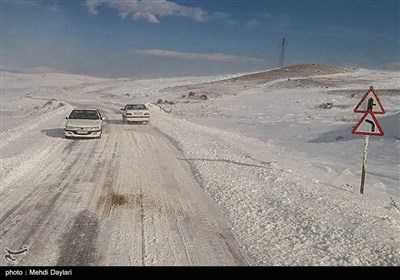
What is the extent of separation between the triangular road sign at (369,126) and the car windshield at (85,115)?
13.5 meters

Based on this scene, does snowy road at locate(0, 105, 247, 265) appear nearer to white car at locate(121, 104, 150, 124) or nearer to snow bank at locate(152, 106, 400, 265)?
snow bank at locate(152, 106, 400, 265)

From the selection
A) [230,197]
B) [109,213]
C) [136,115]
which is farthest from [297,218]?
[136,115]

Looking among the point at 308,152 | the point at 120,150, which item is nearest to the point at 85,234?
the point at 120,150

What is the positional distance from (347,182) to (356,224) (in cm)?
505

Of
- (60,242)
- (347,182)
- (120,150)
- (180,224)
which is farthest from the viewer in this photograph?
(120,150)

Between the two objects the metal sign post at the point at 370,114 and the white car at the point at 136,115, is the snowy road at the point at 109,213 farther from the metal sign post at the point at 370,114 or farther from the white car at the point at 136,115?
the white car at the point at 136,115

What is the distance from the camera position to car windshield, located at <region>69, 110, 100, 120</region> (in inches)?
738

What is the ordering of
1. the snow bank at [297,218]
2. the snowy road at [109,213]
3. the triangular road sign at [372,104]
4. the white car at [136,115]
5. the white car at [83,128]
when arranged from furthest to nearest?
the white car at [136,115]
the white car at [83,128]
the triangular road sign at [372,104]
the snow bank at [297,218]
the snowy road at [109,213]

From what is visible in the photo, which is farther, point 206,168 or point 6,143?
point 6,143

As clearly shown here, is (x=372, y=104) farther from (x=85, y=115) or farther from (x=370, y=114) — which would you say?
(x=85, y=115)

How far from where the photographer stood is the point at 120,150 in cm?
1473

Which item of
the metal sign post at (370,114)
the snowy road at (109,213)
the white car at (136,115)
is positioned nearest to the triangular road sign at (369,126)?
the metal sign post at (370,114)

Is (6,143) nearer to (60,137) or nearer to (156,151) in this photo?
(60,137)

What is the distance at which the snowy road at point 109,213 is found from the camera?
18.4ft
